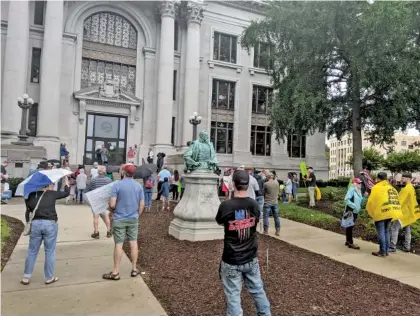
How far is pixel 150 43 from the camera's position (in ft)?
90.3

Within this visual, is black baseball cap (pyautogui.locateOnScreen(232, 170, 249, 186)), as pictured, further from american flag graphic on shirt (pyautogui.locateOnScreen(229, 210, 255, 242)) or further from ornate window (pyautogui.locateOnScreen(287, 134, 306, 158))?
ornate window (pyautogui.locateOnScreen(287, 134, 306, 158))

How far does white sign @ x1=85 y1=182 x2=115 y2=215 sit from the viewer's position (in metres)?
5.61

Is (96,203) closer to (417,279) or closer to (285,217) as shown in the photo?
(417,279)

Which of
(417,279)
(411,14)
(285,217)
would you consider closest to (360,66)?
(411,14)

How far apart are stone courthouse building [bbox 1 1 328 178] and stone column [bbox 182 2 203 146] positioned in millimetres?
79

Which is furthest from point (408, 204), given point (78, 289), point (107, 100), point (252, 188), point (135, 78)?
point (135, 78)

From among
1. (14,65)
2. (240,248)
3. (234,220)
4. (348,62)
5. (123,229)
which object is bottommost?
(123,229)

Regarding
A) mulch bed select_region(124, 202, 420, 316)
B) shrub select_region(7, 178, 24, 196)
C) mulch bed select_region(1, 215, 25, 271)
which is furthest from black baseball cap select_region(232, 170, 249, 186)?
shrub select_region(7, 178, 24, 196)

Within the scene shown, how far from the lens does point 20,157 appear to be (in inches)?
717

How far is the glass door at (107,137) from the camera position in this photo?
25.7 metres

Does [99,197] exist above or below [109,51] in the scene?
below

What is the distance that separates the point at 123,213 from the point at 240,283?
2.51 metres

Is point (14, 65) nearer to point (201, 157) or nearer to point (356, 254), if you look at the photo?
point (201, 157)

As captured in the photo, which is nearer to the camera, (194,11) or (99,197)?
(99,197)
